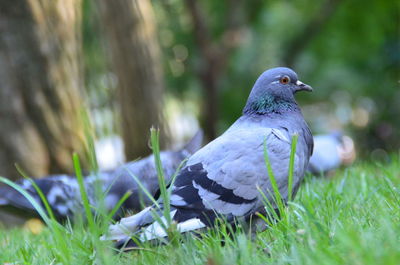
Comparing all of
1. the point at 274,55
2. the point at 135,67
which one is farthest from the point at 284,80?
the point at 274,55

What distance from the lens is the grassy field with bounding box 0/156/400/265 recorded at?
70.4 inches

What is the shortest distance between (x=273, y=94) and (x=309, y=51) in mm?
9334

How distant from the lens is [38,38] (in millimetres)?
5434

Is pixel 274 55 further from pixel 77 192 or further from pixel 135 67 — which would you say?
pixel 77 192

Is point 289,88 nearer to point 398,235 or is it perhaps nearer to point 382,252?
Result: point 398,235

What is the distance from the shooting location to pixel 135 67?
661 cm

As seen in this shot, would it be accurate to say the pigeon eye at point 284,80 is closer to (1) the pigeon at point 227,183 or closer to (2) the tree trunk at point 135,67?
(1) the pigeon at point 227,183

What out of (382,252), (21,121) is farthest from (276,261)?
(21,121)

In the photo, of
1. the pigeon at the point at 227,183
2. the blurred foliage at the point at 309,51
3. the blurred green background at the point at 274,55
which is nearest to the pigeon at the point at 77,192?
the pigeon at the point at 227,183

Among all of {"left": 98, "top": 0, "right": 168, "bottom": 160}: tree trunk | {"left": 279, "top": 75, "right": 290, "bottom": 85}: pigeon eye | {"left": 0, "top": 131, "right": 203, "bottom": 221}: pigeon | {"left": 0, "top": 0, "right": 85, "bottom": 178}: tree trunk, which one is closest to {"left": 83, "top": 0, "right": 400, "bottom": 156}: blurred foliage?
{"left": 98, "top": 0, "right": 168, "bottom": 160}: tree trunk

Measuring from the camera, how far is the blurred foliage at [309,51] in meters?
11.4

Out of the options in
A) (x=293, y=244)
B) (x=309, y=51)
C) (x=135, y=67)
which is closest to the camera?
(x=293, y=244)

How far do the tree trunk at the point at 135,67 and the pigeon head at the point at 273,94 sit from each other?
10.8ft

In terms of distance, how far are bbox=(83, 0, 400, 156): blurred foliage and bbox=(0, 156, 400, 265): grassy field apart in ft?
27.4
